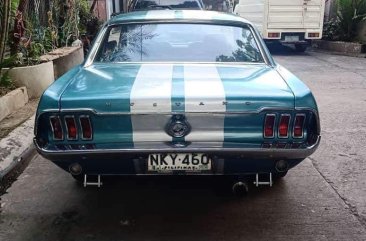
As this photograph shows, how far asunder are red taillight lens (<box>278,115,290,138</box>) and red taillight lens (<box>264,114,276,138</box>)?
5 cm

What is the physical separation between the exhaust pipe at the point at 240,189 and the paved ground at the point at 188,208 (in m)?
0.06

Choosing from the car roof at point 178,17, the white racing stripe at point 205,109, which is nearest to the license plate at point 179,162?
the white racing stripe at point 205,109

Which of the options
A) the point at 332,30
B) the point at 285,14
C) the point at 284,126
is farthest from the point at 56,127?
the point at 332,30

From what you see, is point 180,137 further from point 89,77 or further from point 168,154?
point 89,77

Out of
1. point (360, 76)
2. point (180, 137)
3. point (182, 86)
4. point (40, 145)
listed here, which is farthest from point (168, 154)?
point (360, 76)

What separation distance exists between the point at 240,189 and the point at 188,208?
0.45 meters

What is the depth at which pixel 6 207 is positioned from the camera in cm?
350

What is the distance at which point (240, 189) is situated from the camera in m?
3.53

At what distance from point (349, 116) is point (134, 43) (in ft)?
12.0

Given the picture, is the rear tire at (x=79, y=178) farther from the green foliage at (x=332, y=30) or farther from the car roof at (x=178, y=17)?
the green foliage at (x=332, y=30)

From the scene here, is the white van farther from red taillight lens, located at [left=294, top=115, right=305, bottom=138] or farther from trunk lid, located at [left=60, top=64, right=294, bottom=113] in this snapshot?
red taillight lens, located at [left=294, top=115, right=305, bottom=138]

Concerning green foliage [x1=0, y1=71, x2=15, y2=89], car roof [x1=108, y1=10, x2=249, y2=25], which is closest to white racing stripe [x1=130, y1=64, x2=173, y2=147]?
car roof [x1=108, y1=10, x2=249, y2=25]

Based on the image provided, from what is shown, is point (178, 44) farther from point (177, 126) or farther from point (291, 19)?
point (291, 19)

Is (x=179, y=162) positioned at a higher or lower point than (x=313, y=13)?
lower
